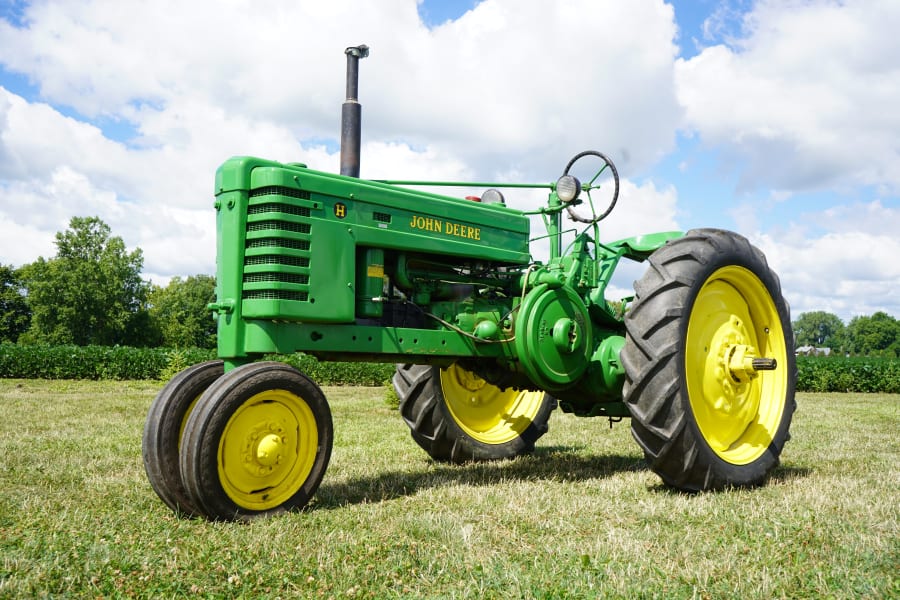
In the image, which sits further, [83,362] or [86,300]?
[86,300]

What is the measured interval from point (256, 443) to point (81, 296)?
180 feet

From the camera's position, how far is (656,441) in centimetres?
520

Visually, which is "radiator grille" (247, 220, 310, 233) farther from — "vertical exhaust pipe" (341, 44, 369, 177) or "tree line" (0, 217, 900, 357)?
"tree line" (0, 217, 900, 357)

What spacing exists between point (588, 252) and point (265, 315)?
3.07 m

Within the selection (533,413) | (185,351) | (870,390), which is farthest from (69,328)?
(533,413)

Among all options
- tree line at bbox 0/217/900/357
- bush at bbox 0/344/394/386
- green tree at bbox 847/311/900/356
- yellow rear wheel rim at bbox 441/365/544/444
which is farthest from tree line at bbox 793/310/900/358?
yellow rear wheel rim at bbox 441/365/544/444

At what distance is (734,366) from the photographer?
582 cm

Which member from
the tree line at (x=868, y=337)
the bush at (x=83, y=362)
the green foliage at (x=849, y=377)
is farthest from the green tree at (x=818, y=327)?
the bush at (x=83, y=362)

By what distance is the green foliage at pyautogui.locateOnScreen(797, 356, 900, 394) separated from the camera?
25.8m

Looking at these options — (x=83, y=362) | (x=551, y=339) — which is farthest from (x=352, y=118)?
(x=83, y=362)

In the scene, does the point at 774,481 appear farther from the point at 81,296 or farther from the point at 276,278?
the point at 81,296

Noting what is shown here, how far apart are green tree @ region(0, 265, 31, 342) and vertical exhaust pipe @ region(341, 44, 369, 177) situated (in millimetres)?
60552

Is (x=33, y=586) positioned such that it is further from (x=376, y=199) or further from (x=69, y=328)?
(x=69, y=328)

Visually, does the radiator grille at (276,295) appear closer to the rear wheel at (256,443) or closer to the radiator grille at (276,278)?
the radiator grille at (276,278)
